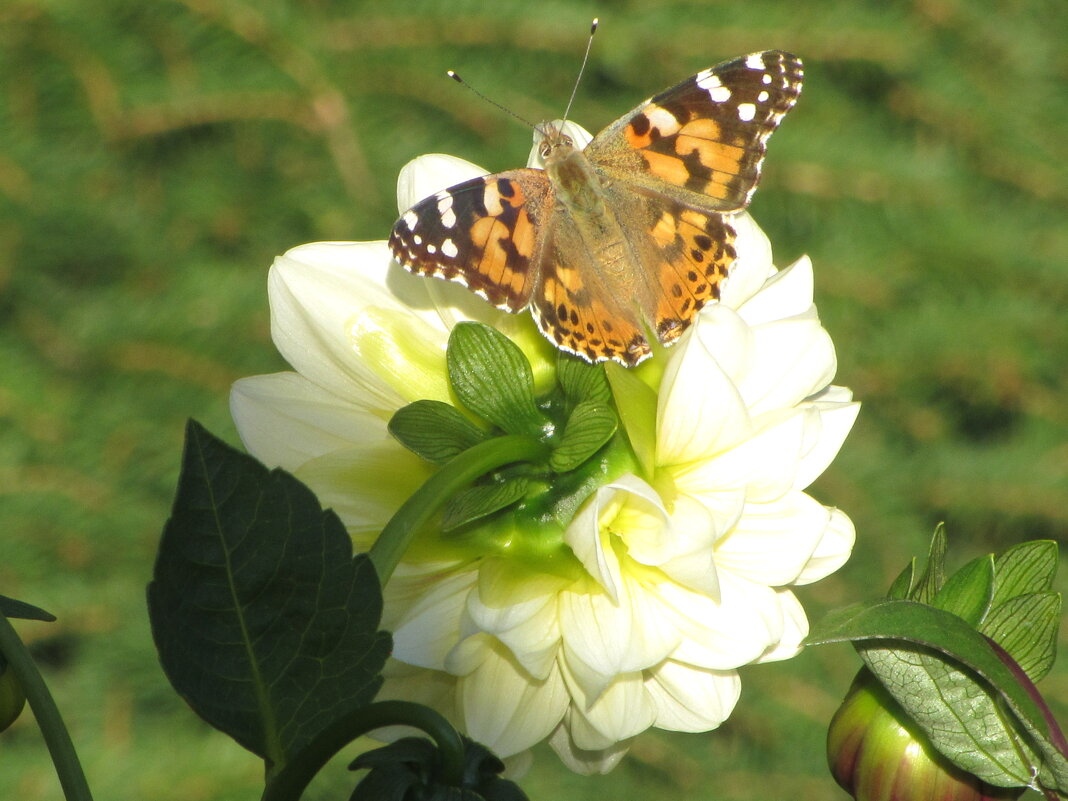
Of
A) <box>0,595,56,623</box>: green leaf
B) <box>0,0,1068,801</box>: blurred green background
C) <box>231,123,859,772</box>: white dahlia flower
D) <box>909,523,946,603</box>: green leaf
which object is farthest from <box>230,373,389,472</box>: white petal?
<box>0,0,1068,801</box>: blurred green background

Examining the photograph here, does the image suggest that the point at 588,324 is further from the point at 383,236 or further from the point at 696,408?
the point at 383,236

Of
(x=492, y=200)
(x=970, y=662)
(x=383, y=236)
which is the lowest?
(x=383, y=236)

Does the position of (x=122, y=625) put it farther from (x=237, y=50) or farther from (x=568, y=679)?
(x=568, y=679)

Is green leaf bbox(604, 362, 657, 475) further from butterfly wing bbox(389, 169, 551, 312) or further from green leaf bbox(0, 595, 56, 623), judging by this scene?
green leaf bbox(0, 595, 56, 623)

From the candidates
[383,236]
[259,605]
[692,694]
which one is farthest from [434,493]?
[383,236]

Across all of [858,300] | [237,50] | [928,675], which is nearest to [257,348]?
[237,50]
